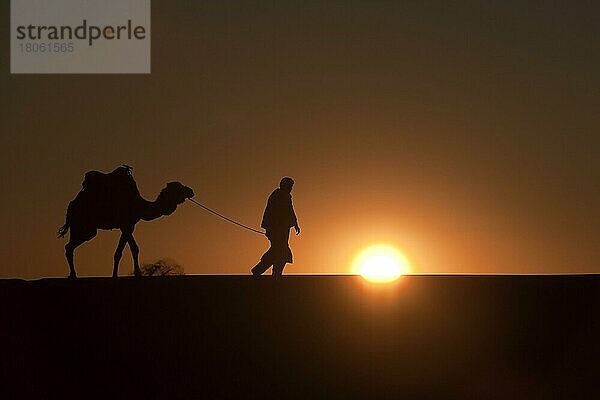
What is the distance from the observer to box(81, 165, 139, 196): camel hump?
25.2 metres

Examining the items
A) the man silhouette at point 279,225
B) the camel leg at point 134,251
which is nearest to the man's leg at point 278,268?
the man silhouette at point 279,225

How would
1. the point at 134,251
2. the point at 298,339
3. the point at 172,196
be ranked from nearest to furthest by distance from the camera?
the point at 298,339
the point at 134,251
the point at 172,196

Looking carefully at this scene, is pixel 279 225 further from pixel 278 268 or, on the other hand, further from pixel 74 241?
pixel 74 241

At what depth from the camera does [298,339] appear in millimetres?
21500

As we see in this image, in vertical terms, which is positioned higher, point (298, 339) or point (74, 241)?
point (74, 241)

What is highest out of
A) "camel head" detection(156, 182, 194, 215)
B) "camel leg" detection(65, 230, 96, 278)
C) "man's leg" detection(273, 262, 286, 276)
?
"camel head" detection(156, 182, 194, 215)

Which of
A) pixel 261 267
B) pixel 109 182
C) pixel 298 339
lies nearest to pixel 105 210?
pixel 109 182

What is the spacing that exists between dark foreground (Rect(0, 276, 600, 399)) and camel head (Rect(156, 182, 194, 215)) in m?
4.01

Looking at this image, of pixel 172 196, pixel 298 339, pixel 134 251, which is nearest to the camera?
pixel 298 339

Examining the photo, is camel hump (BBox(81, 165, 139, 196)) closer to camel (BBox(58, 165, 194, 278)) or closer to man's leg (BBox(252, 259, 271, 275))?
camel (BBox(58, 165, 194, 278))

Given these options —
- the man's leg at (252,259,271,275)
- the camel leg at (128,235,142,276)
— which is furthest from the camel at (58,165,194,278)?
the man's leg at (252,259,271,275)

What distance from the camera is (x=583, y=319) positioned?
71.4 ft

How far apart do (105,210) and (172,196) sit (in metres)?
2.00

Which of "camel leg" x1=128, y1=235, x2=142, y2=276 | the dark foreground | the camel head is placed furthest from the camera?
the camel head
